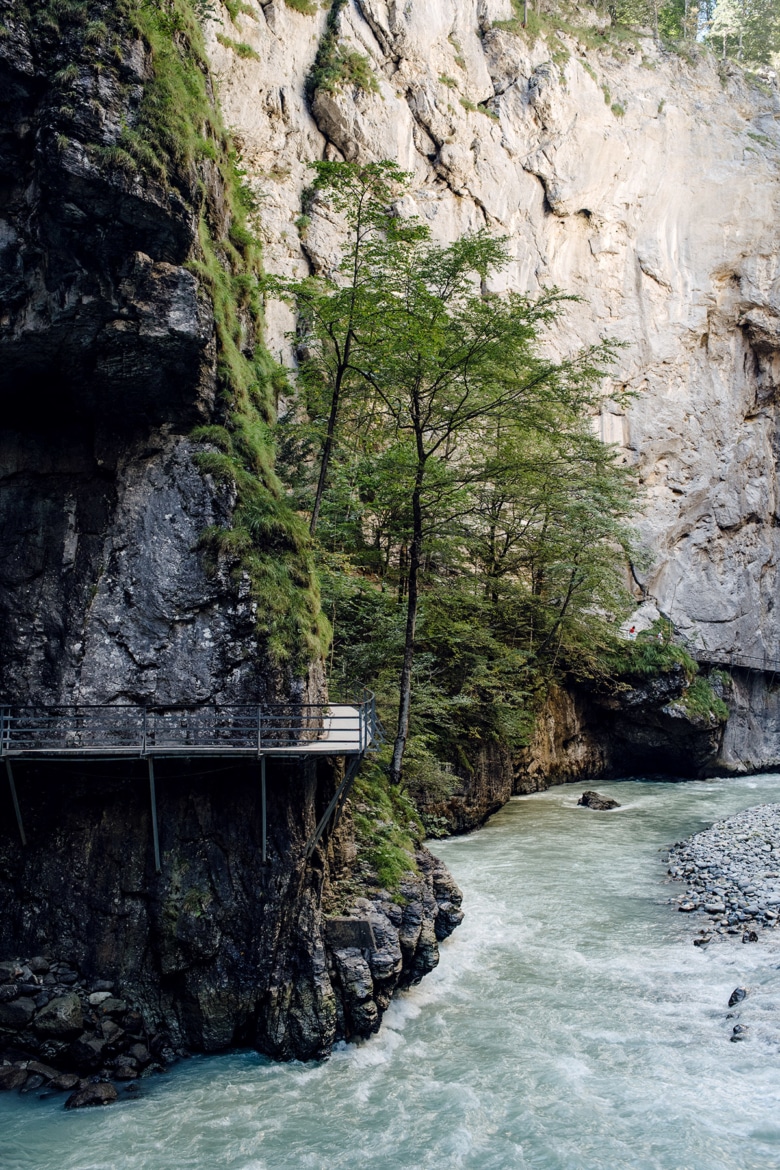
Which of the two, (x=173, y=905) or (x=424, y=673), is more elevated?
(x=424, y=673)

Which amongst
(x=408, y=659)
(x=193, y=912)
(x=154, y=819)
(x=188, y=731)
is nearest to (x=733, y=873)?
(x=408, y=659)

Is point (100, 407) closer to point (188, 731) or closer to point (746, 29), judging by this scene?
point (188, 731)

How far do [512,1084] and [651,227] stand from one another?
41.3 m

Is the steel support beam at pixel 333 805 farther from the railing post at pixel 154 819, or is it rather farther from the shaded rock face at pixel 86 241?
the shaded rock face at pixel 86 241

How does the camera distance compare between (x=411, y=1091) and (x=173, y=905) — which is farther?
(x=173, y=905)

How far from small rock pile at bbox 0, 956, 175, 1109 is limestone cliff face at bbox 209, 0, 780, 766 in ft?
101

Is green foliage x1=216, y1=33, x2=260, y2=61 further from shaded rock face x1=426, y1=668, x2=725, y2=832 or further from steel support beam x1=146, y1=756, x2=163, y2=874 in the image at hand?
steel support beam x1=146, y1=756, x2=163, y2=874

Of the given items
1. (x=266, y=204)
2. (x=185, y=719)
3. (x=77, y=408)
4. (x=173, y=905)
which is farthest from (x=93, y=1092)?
(x=266, y=204)

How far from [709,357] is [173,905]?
128 feet

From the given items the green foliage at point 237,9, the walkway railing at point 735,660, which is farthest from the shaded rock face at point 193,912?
the walkway railing at point 735,660

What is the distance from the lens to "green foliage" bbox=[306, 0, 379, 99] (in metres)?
30.4

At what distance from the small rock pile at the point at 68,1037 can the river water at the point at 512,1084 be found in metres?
0.31

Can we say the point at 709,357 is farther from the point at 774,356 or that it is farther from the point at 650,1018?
the point at 650,1018

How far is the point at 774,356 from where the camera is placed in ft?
139
